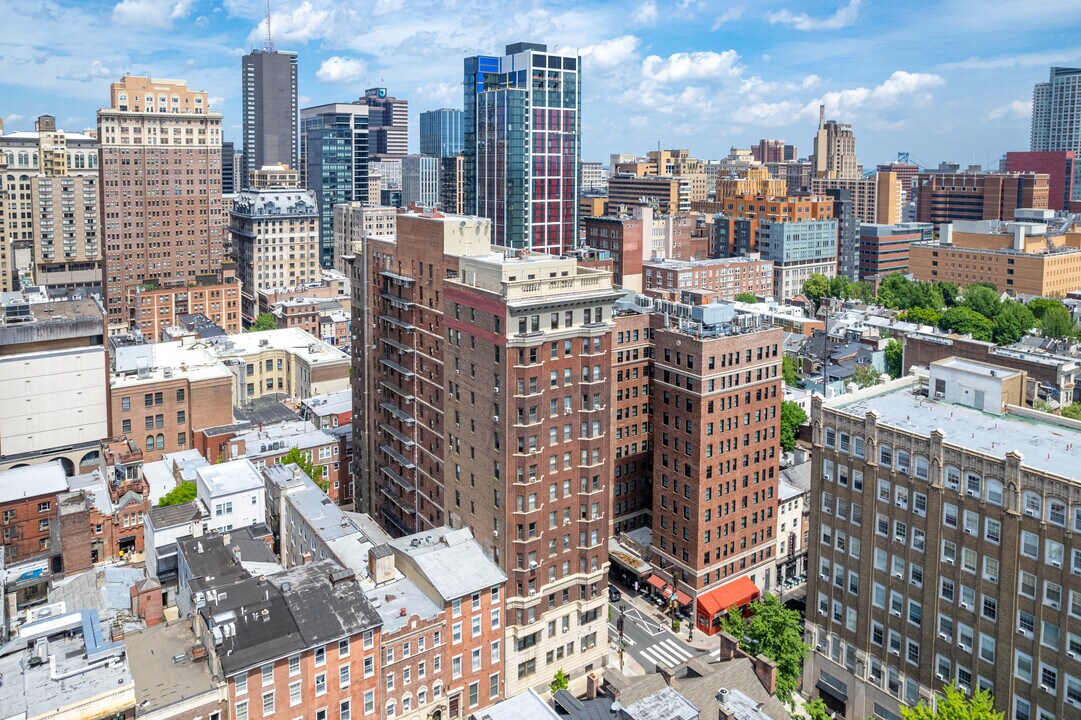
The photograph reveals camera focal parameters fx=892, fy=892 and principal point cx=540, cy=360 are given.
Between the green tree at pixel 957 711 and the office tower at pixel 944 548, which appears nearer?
the green tree at pixel 957 711

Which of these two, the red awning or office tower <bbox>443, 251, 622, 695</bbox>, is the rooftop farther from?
the red awning

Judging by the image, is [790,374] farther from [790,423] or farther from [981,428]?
[981,428]

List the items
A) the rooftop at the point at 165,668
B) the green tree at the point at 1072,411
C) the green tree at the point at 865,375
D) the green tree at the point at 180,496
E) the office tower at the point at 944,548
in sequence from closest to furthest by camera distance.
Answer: the office tower at the point at 944,548, the rooftop at the point at 165,668, the green tree at the point at 180,496, the green tree at the point at 1072,411, the green tree at the point at 865,375

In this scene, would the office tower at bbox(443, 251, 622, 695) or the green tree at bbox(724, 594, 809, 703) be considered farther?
the office tower at bbox(443, 251, 622, 695)

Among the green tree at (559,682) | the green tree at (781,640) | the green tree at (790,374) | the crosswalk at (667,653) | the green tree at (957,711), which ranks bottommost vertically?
the crosswalk at (667,653)

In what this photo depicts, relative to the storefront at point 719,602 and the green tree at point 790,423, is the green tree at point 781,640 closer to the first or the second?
the storefront at point 719,602

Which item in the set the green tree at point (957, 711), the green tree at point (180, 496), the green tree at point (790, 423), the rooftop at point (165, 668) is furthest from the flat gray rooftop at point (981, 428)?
the green tree at point (180, 496)

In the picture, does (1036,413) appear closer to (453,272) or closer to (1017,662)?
(1017,662)

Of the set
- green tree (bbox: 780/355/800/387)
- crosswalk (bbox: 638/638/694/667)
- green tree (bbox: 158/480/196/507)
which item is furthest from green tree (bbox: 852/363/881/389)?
green tree (bbox: 158/480/196/507)
